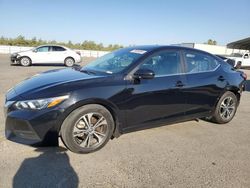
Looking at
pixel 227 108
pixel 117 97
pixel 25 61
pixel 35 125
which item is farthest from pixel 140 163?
pixel 25 61

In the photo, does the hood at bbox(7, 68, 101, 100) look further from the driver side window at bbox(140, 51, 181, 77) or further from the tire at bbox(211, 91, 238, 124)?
the tire at bbox(211, 91, 238, 124)

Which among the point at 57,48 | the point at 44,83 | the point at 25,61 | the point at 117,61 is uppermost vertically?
the point at 57,48

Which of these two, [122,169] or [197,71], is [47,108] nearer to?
[122,169]

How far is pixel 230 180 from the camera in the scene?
9.82 ft

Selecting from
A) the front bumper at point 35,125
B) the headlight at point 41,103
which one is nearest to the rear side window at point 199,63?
the headlight at point 41,103

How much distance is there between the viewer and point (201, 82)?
451 cm

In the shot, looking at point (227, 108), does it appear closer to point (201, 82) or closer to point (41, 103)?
point (201, 82)

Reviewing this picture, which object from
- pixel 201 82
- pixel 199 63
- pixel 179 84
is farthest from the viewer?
pixel 199 63

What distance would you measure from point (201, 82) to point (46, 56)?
13.4 meters

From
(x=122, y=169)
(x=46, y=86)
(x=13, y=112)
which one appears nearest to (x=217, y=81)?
(x=122, y=169)

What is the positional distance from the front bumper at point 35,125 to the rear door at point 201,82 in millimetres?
2250

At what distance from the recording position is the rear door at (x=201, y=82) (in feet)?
14.4

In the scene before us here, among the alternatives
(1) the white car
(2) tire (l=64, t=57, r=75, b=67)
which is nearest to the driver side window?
(1) the white car

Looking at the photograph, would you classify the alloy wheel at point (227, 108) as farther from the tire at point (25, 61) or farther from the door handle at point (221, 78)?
the tire at point (25, 61)
